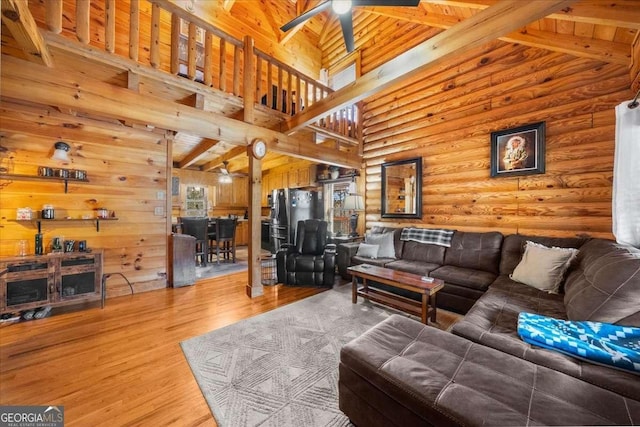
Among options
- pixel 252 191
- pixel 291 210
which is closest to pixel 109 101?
pixel 252 191

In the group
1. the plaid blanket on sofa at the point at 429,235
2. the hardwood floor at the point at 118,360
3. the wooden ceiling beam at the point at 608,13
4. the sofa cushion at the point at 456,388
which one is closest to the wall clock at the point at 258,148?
the hardwood floor at the point at 118,360

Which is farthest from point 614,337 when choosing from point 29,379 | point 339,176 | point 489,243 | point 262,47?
point 262,47

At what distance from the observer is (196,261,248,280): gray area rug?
176 inches

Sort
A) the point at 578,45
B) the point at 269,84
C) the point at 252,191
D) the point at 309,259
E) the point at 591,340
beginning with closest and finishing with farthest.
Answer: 1. the point at 591,340
2. the point at 578,45
3. the point at 252,191
4. the point at 269,84
5. the point at 309,259

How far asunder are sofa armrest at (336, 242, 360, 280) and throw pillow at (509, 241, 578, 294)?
2.14 meters

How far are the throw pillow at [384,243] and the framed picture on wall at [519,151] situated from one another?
175 centimetres

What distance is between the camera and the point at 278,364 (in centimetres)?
192

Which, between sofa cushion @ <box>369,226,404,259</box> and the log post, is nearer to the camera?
the log post

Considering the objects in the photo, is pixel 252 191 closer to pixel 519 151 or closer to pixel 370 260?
pixel 370 260

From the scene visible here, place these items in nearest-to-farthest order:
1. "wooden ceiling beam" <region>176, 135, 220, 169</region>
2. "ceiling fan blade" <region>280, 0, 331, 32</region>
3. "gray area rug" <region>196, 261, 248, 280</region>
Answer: "ceiling fan blade" <region>280, 0, 331, 32</region>
"wooden ceiling beam" <region>176, 135, 220, 169</region>
"gray area rug" <region>196, 261, 248, 280</region>

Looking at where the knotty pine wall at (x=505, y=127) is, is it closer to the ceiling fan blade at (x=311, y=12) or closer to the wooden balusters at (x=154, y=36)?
the ceiling fan blade at (x=311, y=12)

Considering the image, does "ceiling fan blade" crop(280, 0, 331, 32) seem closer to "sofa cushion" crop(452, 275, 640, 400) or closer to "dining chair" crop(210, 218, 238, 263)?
"sofa cushion" crop(452, 275, 640, 400)

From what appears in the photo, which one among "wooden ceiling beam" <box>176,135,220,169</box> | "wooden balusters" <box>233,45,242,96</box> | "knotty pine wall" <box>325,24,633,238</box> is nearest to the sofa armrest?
"knotty pine wall" <box>325,24,633,238</box>

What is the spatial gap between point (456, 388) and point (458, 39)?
253cm
